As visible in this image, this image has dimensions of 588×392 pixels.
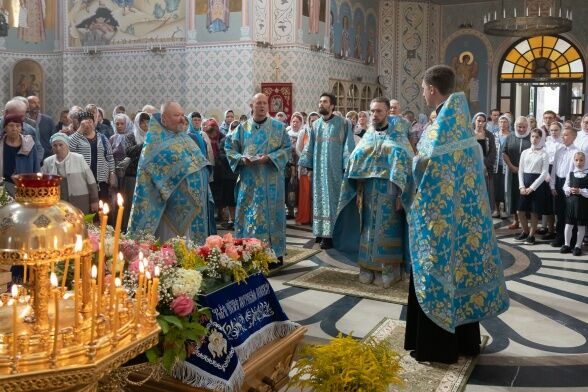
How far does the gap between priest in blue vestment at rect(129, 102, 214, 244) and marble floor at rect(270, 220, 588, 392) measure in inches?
44.2

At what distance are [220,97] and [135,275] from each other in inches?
472

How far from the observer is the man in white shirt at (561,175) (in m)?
8.20

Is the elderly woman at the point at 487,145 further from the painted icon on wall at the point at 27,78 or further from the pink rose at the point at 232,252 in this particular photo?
the painted icon on wall at the point at 27,78

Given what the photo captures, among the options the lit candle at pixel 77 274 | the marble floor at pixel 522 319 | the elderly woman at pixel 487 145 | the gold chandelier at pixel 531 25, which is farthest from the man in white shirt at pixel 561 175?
the lit candle at pixel 77 274

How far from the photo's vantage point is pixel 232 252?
11.5 feet

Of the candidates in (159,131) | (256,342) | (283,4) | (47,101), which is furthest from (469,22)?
(256,342)

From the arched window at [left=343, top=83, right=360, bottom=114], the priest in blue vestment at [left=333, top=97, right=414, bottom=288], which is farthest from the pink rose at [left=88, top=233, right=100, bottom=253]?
the arched window at [left=343, top=83, right=360, bottom=114]

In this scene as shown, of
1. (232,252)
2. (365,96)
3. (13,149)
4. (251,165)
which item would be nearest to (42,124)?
(13,149)

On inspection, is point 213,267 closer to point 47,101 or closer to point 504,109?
point 47,101

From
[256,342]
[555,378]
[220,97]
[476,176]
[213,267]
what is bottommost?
[555,378]

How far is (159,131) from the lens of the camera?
221 inches

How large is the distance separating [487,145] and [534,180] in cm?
149

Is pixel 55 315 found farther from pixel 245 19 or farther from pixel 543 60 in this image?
pixel 543 60

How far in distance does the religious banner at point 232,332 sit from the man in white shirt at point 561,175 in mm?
5694
